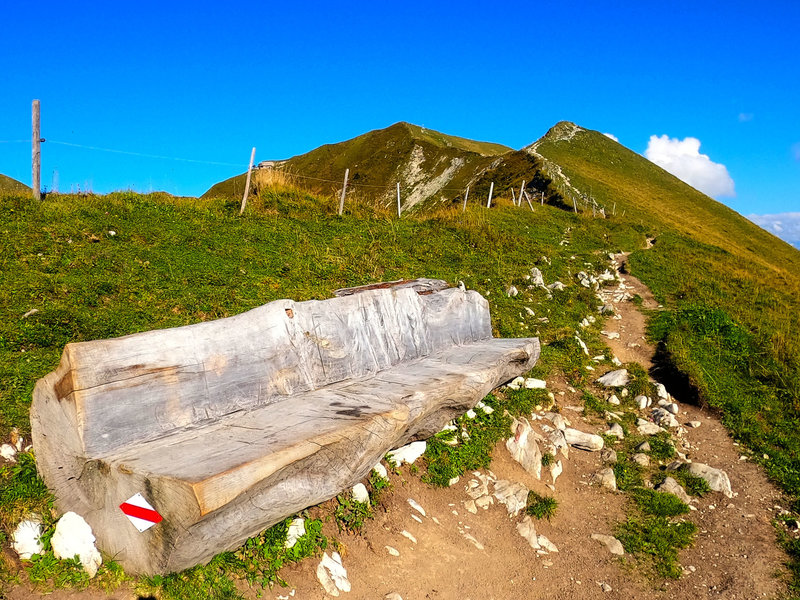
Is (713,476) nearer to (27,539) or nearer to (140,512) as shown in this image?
(140,512)

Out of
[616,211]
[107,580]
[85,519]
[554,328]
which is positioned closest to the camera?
[107,580]

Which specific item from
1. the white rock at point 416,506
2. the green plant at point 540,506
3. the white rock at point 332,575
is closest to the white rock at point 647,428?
the green plant at point 540,506

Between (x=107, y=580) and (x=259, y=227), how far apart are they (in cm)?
878

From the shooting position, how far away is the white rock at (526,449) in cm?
624

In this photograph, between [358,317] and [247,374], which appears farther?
[358,317]

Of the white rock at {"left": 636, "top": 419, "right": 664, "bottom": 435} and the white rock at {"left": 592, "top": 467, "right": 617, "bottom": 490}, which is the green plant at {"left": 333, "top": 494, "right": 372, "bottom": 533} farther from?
the white rock at {"left": 636, "top": 419, "right": 664, "bottom": 435}

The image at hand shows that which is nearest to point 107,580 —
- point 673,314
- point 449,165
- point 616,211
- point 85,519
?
point 85,519

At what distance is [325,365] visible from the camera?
540 cm

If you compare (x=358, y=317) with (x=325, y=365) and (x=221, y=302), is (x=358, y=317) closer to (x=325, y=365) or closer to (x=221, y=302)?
Result: (x=325, y=365)

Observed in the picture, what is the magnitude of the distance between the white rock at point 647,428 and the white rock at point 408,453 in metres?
→ 3.53

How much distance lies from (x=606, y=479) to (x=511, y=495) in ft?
4.60

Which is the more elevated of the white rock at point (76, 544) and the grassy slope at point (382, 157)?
the grassy slope at point (382, 157)

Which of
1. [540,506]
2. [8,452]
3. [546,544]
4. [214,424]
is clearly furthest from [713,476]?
[8,452]

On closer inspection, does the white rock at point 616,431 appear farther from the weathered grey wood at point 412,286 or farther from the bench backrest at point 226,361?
the weathered grey wood at point 412,286
